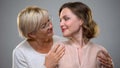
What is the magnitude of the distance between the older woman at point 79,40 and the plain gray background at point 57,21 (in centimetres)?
94

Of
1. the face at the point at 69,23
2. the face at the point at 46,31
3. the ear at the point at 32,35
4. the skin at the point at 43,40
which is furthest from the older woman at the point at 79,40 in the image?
the ear at the point at 32,35

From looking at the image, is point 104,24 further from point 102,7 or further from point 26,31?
point 26,31

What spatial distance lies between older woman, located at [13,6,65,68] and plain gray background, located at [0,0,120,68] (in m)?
0.56

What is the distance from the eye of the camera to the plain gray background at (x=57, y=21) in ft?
6.82

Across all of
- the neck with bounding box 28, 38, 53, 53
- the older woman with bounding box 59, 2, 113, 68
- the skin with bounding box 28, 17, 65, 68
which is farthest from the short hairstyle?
the neck with bounding box 28, 38, 53, 53

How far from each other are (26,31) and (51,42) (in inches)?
7.5

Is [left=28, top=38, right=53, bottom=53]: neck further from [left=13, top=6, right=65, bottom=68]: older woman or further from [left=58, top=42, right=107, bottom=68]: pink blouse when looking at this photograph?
[left=58, top=42, right=107, bottom=68]: pink blouse

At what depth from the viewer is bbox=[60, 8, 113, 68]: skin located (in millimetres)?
1091

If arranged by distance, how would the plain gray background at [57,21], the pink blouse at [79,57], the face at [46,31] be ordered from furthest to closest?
the plain gray background at [57,21] < the face at [46,31] < the pink blouse at [79,57]

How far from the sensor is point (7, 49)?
2.17 metres

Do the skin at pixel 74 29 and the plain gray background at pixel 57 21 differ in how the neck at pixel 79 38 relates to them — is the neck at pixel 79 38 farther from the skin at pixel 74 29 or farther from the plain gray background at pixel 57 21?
the plain gray background at pixel 57 21

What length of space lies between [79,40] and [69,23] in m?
0.11

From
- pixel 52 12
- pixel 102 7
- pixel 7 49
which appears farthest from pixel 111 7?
pixel 7 49

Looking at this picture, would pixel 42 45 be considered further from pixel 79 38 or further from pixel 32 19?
pixel 79 38
